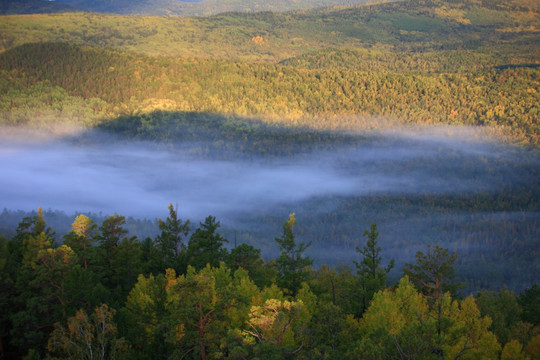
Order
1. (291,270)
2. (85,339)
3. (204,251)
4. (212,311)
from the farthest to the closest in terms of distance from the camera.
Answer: (204,251) → (291,270) → (212,311) → (85,339)

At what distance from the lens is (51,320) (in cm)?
5000

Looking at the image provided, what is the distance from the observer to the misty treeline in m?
38.2

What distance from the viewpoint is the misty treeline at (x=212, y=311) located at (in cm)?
3819

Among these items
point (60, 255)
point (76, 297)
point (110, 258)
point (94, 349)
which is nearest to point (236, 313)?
point (94, 349)

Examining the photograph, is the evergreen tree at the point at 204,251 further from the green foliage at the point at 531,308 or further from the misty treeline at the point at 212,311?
the green foliage at the point at 531,308

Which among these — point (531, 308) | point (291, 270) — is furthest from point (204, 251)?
point (531, 308)

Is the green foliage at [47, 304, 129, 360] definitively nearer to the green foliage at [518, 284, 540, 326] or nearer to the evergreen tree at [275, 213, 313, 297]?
the evergreen tree at [275, 213, 313, 297]

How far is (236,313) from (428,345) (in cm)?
1844

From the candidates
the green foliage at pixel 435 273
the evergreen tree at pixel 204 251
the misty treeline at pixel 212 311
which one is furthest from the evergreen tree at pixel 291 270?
the green foliage at pixel 435 273

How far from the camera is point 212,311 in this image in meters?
40.9

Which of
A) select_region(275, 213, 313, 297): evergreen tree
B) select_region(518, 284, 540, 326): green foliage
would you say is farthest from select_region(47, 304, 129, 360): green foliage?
select_region(518, 284, 540, 326): green foliage

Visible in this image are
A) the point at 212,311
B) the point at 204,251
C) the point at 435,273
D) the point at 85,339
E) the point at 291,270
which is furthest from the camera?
the point at 204,251

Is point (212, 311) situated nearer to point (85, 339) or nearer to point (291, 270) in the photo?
point (85, 339)

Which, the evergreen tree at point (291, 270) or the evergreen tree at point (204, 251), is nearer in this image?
the evergreen tree at point (291, 270)
